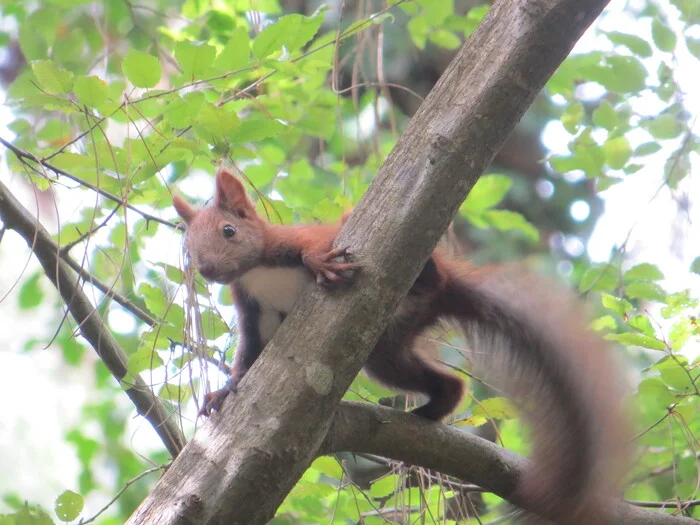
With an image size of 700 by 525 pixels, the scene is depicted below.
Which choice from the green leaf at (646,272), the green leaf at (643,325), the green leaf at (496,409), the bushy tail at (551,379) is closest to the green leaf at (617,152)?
the green leaf at (646,272)

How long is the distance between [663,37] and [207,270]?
1926 millimetres

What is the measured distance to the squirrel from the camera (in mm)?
2438

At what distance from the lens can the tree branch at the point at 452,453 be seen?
2.46 meters

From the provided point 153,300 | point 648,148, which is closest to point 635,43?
point 648,148

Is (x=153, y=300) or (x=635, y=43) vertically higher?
(x=635, y=43)

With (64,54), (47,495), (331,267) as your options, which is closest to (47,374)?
(47,495)

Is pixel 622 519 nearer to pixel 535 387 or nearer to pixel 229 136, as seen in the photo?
pixel 535 387

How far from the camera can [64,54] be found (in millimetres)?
3807

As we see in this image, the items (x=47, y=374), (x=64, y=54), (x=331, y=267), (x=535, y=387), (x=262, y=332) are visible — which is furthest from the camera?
(x=47, y=374)

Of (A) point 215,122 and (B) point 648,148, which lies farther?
(B) point 648,148

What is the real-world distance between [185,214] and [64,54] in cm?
135

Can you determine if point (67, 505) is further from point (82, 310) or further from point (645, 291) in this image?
point (645, 291)

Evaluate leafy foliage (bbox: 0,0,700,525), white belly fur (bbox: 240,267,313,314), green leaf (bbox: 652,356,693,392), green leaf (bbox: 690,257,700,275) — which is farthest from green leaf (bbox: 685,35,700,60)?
white belly fur (bbox: 240,267,313,314)

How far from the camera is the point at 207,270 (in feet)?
8.82
